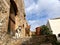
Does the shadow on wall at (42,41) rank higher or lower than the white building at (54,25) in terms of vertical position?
lower

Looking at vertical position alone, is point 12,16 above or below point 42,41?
above

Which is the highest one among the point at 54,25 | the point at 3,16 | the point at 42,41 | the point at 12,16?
the point at 54,25

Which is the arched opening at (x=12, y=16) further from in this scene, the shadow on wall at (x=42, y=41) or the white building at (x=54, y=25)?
the white building at (x=54, y=25)

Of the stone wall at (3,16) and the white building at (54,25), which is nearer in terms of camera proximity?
the stone wall at (3,16)

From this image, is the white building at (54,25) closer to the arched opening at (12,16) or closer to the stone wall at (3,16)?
the arched opening at (12,16)

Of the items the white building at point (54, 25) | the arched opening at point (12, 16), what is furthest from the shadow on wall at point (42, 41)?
the white building at point (54, 25)

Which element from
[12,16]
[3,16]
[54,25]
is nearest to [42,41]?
[3,16]

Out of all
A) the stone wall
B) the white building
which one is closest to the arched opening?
the stone wall

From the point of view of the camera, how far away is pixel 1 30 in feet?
16.1

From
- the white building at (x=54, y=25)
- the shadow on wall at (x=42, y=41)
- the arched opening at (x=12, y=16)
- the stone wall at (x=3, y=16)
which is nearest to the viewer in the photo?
the shadow on wall at (x=42, y=41)

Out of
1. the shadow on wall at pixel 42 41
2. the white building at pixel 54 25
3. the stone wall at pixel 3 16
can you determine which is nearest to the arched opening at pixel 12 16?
the stone wall at pixel 3 16

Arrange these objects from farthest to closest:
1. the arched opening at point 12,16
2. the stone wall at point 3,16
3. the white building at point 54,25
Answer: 1. the white building at point 54,25
2. the arched opening at point 12,16
3. the stone wall at point 3,16

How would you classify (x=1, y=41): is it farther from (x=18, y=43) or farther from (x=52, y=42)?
(x=52, y=42)

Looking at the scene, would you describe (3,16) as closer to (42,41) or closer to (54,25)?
(42,41)
